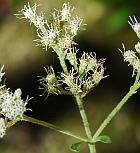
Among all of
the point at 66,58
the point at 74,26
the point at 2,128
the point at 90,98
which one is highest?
the point at 74,26

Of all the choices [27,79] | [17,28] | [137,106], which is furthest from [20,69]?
[137,106]

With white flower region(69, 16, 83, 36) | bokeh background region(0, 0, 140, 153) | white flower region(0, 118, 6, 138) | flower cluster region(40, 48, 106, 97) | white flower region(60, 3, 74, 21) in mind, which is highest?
white flower region(60, 3, 74, 21)

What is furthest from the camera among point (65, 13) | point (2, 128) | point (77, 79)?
point (65, 13)

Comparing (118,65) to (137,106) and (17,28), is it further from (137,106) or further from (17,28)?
(17,28)

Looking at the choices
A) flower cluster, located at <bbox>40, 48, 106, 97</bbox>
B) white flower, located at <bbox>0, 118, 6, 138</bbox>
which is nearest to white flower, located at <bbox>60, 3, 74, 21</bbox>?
flower cluster, located at <bbox>40, 48, 106, 97</bbox>

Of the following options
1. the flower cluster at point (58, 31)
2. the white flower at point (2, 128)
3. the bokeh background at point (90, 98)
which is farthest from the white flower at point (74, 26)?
the bokeh background at point (90, 98)

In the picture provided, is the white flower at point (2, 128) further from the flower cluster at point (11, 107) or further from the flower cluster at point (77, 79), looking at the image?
the flower cluster at point (77, 79)

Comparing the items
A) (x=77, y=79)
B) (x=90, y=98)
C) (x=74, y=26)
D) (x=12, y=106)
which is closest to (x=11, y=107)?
(x=12, y=106)

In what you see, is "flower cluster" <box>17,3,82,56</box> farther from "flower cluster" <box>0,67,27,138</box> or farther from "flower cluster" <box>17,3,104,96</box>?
"flower cluster" <box>0,67,27,138</box>

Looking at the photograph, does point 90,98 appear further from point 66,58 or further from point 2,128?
point 2,128
